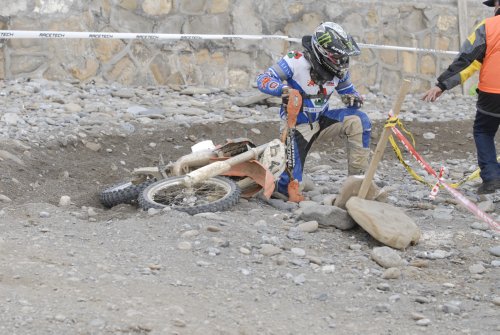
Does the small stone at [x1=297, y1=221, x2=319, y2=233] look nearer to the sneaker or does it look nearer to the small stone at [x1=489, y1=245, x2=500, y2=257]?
the small stone at [x1=489, y1=245, x2=500, y2=257]

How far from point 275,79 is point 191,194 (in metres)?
1.32

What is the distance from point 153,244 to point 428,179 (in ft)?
14.1

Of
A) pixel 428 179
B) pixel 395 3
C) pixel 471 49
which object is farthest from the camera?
pixel 395 3

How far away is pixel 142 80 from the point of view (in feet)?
36.7

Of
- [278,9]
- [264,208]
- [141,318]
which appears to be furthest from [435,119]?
[141,318]

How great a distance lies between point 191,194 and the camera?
650 cm

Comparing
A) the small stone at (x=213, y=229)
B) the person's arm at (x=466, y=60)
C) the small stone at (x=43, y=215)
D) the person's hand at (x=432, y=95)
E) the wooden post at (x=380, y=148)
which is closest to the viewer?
the small stone at (x=213, y=229)

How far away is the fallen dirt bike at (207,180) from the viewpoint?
6.30m

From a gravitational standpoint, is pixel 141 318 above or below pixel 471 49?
below

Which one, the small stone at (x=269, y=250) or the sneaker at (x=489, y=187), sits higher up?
the small stone at (x=269, y=250)

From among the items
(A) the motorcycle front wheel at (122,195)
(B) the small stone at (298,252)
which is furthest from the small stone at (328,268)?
(A) the motorcycle front wheel at (122,195)

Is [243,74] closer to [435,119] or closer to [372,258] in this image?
[435,119]

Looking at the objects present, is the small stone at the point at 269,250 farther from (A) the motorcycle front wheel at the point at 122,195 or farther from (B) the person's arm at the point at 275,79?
(B) the person's arm at the point at 275,79

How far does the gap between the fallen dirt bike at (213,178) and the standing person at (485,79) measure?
144 centimetres
